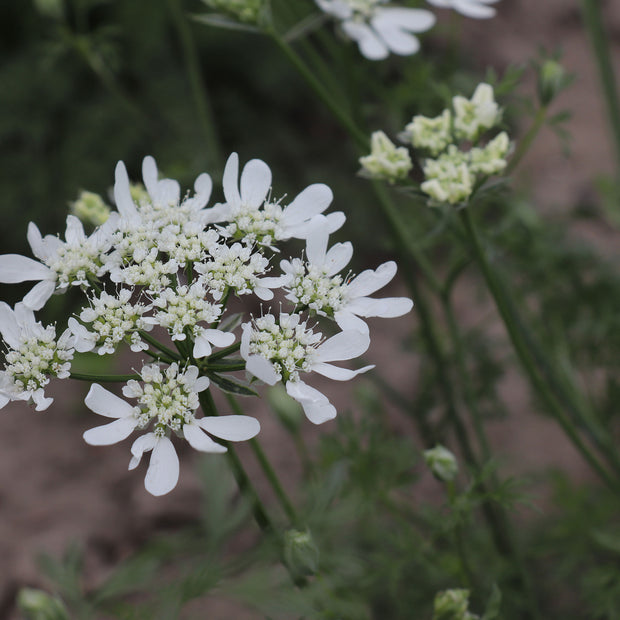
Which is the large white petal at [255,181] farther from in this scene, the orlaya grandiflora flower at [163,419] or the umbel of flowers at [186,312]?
the orlaya grandiflora flower at [163,419]

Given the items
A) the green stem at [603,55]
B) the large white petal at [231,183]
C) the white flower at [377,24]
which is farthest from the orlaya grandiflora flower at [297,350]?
the green stem at [603,55]

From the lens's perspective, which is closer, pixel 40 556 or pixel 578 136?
pixel 40 556

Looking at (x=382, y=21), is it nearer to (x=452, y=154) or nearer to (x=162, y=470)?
(x=452, y=154)

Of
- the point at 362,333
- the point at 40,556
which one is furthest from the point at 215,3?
the point at 40,556

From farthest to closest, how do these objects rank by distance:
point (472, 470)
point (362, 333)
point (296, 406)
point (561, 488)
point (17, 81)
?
point (17, 81) < point (561, 488) < point (296, 406) < point (472, 470) < point (362, 333)

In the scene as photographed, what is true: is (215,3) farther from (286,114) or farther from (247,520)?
(286,114)

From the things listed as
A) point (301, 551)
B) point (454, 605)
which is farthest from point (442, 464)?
point (301, 551)
